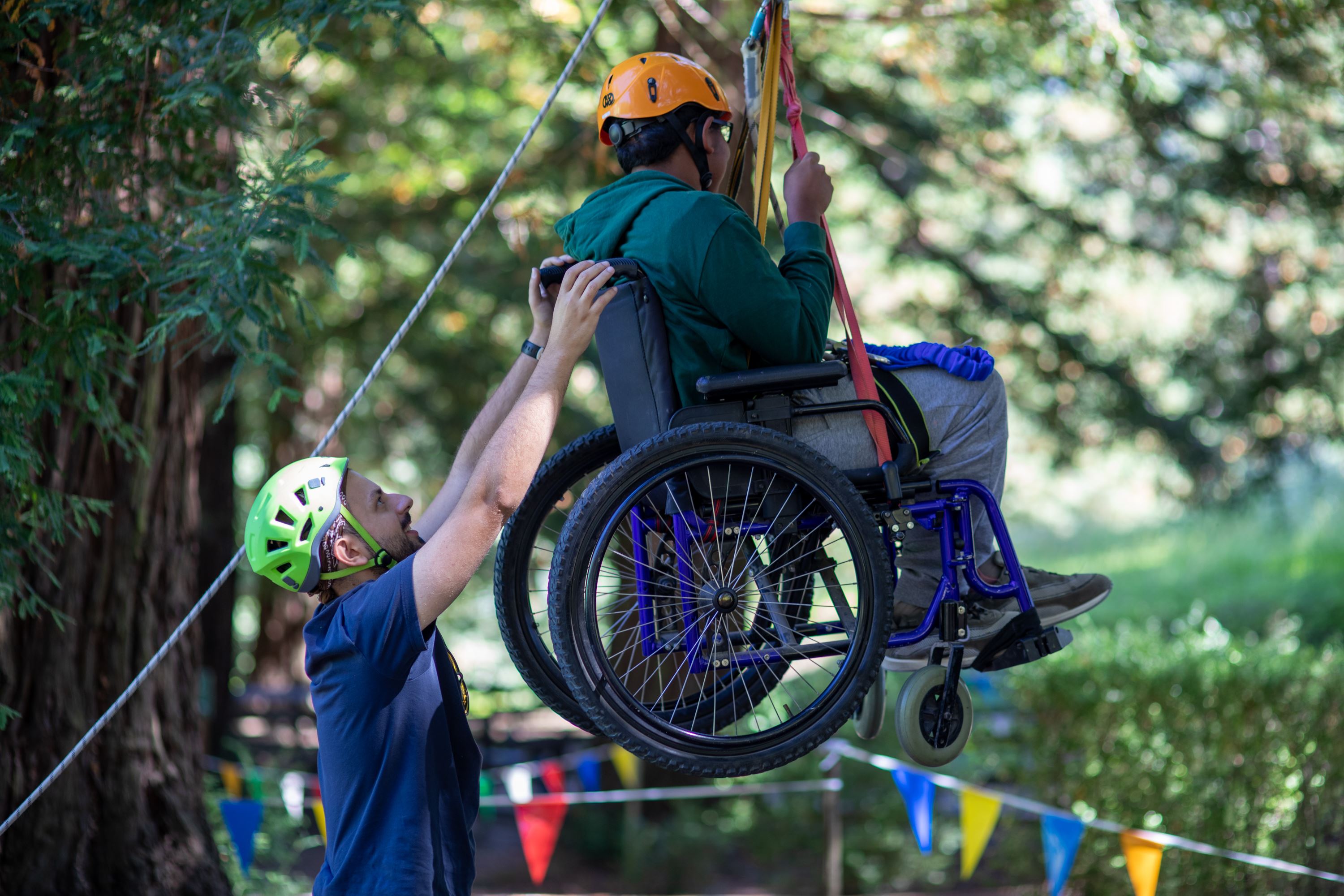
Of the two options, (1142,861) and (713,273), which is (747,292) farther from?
(1142,861)

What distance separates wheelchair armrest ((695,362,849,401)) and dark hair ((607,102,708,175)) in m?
0.58

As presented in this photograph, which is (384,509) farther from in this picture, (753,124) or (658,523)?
(753,124)

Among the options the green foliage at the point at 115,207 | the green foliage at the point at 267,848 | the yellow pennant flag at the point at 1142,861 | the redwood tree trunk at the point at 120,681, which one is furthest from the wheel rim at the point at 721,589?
the green foliage at the point at 267,848

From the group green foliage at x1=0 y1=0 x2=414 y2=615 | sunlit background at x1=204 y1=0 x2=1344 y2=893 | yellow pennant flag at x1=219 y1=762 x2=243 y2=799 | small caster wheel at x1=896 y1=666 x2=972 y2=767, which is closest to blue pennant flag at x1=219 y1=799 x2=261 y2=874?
sunlit background at x1=204 y1=0 x2=1344 y2=893

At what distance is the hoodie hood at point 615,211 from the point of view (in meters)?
2.62

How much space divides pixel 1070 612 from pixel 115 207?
9.57ft

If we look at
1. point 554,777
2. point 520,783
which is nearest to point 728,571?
point 520,783

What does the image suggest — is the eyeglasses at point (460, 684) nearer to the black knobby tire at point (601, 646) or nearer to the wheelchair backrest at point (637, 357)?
the black knobby tire at point (601, 646)

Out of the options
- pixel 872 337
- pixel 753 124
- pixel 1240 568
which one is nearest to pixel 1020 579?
pixel 753 124

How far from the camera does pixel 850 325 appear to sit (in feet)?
9.00

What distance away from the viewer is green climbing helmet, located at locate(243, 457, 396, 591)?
2.55 meters

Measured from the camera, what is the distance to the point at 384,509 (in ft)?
8.85

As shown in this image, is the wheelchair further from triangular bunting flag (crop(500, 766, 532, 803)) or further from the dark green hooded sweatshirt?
triangular bunting flag (crop(500, 766, 532, 803))

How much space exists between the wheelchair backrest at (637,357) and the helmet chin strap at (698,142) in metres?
0.34
